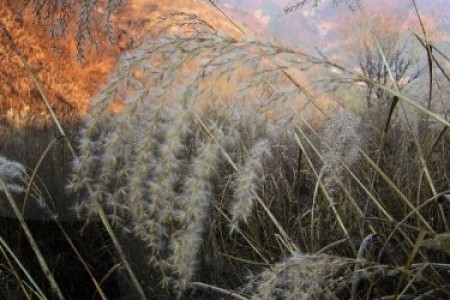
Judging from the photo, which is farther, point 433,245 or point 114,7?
point 114,7

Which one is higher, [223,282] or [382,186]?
[382,186]

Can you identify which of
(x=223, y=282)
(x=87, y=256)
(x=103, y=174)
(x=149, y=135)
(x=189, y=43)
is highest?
(x=189, y=43)

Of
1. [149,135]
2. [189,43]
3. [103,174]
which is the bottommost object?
[103,174]

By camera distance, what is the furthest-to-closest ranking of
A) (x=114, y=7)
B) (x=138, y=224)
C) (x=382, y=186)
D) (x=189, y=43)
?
(x=382, y=186) → (x=114, y=7) → (x=138, y=224) → (x=189, y=43)

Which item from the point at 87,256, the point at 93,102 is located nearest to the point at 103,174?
the point at 93,102

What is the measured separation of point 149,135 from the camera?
A: 87 cm

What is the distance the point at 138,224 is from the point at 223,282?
0.49 m

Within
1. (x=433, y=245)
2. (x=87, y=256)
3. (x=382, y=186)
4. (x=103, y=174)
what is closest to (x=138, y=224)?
(x=103, y=174)

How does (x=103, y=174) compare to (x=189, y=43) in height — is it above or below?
below

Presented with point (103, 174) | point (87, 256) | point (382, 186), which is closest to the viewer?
point (103, 174)

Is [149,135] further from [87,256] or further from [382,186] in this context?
[382,186]

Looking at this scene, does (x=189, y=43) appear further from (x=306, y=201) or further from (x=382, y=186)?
(x=306, y=201)

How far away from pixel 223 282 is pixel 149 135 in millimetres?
718

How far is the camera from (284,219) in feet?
5.86
